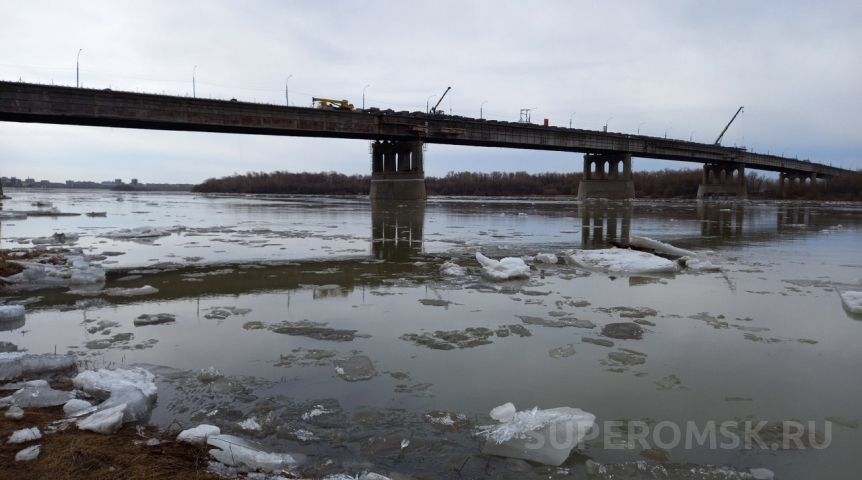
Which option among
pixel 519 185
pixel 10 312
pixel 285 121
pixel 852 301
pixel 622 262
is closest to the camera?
pixel 10 312

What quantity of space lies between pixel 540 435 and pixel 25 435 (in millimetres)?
A: 3392

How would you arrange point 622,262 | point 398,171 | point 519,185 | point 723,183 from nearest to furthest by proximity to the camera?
point 622,262 < point 398,171 < point 723,183 < point 519,185

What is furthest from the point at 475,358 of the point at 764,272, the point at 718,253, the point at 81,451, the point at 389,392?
the point at 718,253

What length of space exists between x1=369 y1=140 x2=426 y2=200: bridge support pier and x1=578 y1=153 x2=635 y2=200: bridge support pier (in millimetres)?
30738

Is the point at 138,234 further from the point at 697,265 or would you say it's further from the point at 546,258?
the point at 697,265

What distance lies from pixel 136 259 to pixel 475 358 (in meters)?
10.1

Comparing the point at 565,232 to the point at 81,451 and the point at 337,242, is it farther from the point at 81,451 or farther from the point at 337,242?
the point at 81,451

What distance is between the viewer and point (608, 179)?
255 feet

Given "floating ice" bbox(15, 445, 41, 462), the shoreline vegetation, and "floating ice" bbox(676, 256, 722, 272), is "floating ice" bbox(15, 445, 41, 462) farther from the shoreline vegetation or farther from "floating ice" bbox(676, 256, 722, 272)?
the shoreline vegetation

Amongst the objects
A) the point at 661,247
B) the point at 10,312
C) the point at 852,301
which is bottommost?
the point at 10,312

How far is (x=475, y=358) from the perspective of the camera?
5.17 meters

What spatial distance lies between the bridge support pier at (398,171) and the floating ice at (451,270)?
160 ft

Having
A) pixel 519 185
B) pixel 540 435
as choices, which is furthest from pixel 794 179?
pixel 540 435

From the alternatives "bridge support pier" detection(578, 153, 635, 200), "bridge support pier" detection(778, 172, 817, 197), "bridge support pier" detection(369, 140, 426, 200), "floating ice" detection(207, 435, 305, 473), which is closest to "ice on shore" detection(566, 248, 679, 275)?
"floating ice" detection(207, 435, 305, 473)
